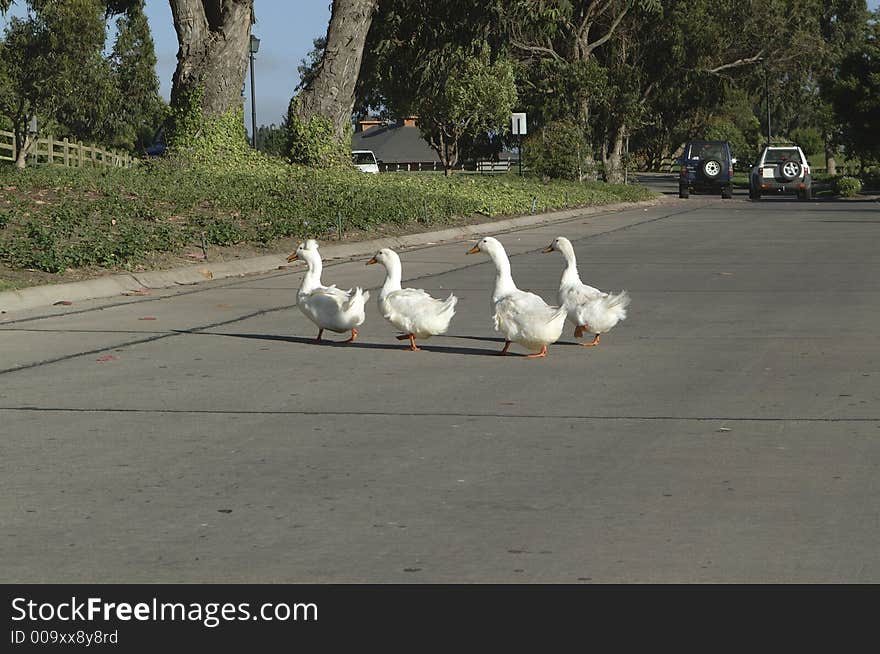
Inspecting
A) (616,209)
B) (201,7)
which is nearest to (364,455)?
(201,7)

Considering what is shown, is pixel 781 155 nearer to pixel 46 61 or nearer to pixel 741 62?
pixel 741 62

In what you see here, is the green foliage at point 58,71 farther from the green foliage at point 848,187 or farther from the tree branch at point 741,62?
the green foliage at point 848,187

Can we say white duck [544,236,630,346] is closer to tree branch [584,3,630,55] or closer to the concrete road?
the concrete road

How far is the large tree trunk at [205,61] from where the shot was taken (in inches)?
1203

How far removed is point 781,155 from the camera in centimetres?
4950

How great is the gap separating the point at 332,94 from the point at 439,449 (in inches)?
1039

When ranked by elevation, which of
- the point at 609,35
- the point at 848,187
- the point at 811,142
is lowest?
the point at 848,187

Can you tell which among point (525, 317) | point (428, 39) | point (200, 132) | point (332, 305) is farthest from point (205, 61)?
point (525, 317)

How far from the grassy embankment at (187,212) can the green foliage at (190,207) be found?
22 millimetres

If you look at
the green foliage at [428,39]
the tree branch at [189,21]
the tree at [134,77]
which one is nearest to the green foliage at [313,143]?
the tree branch at [189,21]

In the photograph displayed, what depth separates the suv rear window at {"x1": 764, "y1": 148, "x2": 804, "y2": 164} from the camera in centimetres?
4907

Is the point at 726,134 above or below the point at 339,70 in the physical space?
below
